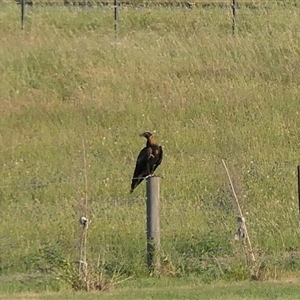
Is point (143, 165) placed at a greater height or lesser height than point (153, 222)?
greater

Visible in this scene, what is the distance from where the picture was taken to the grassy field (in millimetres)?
11469

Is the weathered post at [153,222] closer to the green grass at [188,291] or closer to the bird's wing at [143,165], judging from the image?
the green grass at [188,291]

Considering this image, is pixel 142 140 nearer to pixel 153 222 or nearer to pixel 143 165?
pixel 143 165

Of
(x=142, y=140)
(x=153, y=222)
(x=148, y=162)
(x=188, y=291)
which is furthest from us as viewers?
(x=142, y=140)

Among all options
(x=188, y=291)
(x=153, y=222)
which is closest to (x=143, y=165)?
(x=153, y=222)

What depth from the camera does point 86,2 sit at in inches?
1081

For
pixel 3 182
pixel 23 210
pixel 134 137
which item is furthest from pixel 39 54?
pixel 23 210

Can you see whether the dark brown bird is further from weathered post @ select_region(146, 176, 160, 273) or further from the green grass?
the green grass

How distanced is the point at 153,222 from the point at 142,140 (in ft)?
22.0

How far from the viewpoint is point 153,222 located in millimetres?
10578

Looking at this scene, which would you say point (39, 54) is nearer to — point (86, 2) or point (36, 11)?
point (36, 11)

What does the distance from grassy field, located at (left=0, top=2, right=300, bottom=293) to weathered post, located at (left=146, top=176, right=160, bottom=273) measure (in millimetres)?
189

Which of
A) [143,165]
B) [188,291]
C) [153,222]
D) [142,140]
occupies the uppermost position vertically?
[142,140]

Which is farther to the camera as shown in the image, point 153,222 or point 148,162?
point 148,162
